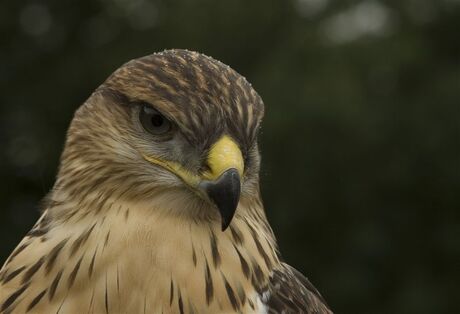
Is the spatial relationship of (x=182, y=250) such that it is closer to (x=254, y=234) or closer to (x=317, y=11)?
(x=254, y=234)

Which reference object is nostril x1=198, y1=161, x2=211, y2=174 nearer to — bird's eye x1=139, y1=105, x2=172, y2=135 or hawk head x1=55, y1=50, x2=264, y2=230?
hawk head x1=55, y1=50, x2=264, y2=230

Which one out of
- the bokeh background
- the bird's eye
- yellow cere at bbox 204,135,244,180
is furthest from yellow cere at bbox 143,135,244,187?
the bokeh background

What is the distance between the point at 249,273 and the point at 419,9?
13331 mm

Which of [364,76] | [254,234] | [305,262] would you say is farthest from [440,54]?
[254,234]

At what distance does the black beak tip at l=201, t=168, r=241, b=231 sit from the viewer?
126 inches

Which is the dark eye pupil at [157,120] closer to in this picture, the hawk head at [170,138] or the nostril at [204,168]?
the hawk head at [170,138]

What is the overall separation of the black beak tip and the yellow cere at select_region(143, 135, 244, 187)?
0.09 feet

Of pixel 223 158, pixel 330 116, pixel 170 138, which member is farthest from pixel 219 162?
pixel 330 116

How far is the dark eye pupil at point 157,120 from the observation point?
11.5 ft

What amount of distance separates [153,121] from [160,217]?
0.32 meters

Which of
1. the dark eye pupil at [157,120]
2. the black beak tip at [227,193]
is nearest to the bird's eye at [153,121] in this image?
the dark eye pupil at [157,120]

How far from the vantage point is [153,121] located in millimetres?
3525

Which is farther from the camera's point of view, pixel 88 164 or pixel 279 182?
pixel 279 182

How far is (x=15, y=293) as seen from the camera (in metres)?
3.45
